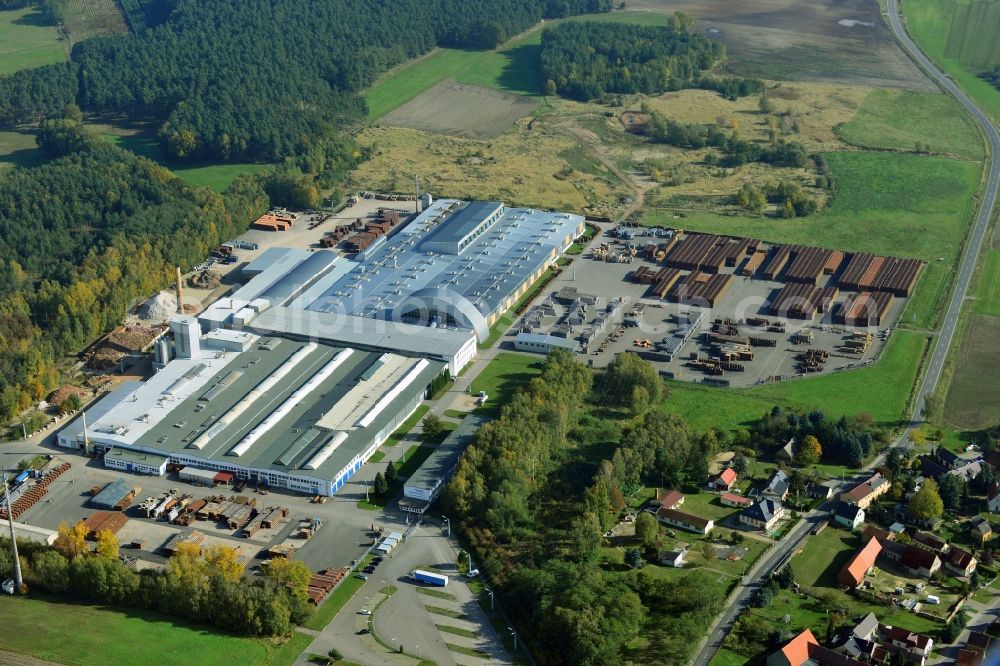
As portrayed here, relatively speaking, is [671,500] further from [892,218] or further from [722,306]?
[892,218]

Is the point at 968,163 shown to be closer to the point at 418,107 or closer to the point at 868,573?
the point at 418,107

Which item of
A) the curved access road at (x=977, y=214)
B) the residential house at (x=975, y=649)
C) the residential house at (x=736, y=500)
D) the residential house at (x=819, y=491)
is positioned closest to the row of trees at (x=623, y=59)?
the curved access road at (x=977, y=214)

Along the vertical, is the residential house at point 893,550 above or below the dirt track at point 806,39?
below

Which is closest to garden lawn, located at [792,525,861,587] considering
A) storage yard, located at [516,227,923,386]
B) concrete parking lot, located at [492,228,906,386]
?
concrete parking lot, located at [492,228,906,386]

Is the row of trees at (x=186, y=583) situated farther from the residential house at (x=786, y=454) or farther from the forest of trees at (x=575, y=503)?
the residential house at (x=786, y=454)

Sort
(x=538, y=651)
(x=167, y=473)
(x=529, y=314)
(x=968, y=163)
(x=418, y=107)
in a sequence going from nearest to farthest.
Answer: (x=538, y=651) < (x=167, y=473) < (x=529, y=314) < (x=968, y=163) < (x=418, y=107)

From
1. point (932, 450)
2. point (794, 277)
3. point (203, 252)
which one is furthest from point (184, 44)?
point (932, 450)

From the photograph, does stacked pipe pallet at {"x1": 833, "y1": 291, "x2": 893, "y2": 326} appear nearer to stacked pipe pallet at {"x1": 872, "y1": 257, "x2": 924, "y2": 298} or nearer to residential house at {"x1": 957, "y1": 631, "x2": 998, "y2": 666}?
stacked pipe pallet at {"x1": 872, "y1": 257, "x2": 924, "y2": 298}
